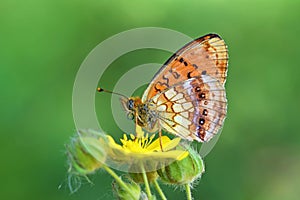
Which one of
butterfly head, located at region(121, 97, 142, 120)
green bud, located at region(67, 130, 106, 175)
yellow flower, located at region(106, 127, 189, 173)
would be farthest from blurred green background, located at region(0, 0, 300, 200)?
green bud, located at region(67, 130, 106, 175)

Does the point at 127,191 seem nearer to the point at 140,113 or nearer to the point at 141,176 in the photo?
the point at 141,176

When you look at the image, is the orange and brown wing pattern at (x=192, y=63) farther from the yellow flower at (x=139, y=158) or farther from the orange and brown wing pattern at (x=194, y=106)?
the yellow flower at (x=139, y=158)

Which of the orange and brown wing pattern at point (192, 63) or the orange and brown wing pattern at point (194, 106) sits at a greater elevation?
the orange and brown wing pattern at point (192, 63)

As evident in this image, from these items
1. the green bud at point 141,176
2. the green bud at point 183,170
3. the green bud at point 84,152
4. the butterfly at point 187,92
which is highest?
the green bud at point 84,152

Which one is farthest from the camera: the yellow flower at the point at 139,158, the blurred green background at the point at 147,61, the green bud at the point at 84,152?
the blurred green background at the point at 147,61

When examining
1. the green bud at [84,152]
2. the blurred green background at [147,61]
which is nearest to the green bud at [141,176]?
the green bud at [84,152]

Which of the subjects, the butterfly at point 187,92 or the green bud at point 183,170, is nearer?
the green bud at point 183,170

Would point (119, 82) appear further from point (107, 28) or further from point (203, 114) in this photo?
point (203, 114)
